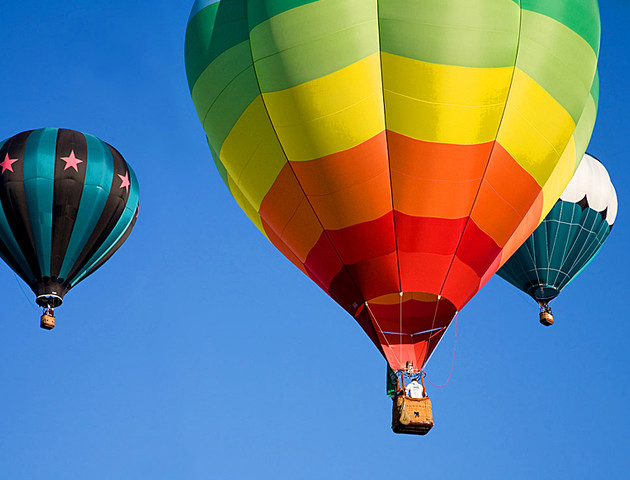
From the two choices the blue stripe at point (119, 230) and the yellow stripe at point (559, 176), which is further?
the blue stripe at point (119, 230)

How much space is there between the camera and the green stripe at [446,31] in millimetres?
9625

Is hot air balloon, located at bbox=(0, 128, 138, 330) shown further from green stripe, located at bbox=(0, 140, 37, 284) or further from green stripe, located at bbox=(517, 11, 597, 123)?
green stripe, located at bbox=(517, 11, 597, 123)

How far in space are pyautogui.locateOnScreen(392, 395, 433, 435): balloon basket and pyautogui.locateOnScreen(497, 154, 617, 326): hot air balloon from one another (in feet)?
23.7

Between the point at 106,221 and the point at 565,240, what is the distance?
7292 mm

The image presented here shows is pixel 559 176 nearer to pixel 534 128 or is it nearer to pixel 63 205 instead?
pixel 534 128

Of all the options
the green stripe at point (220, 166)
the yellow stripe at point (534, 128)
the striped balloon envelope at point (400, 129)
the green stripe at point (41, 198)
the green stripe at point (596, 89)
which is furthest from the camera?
the green stripe at point (41, 198)

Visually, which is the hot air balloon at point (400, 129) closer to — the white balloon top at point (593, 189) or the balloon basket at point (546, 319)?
the white balloon top at point (593, 189)

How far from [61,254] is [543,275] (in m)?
7.63

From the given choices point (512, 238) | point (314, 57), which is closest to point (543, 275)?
point (512, 238)

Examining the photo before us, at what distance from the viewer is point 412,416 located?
382 inches

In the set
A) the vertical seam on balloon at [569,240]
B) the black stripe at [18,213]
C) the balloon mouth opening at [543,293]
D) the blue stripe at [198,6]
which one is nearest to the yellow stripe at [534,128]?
the blue stripe at [198,6]

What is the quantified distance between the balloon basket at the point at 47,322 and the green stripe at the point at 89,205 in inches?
25.3

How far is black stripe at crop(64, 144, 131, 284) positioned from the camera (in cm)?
1633

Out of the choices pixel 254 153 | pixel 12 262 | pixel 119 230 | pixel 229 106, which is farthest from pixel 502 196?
pixel 12 262
